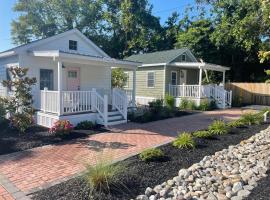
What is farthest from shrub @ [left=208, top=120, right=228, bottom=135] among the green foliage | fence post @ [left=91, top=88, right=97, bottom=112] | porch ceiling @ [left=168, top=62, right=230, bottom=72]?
the green foliage

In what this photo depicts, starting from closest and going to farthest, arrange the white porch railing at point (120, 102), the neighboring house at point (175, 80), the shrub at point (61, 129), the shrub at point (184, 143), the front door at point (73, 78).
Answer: the shrub at point (184, 143) < the shrub at point (61, 129) < the white porch railing at point (120, 102) < the front door at point (73, 78) < the neighboring house at point (175, 80)

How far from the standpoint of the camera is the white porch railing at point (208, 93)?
60.2 ft

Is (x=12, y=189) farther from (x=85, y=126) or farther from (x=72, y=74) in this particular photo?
(x=72, y=74)

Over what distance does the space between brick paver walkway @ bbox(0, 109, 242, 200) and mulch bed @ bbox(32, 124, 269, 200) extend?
448 millimetres

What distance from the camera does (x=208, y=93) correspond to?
18.6 m

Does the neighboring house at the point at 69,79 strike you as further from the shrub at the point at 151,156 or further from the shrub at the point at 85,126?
the shrub at the point at 151,156

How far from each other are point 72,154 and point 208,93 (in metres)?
13.7

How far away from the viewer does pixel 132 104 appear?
48.1ft

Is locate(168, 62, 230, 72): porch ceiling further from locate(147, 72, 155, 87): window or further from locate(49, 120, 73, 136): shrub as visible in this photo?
locate(49, 120, 73, 136): shrub

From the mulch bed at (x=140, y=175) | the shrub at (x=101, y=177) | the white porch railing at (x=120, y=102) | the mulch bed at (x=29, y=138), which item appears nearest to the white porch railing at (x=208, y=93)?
the white porch railing at (x=120, y=102)

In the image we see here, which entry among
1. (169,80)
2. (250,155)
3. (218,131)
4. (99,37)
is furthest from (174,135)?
(99,37)

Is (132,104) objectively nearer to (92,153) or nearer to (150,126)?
(150,126)

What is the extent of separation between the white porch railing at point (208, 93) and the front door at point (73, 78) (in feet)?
26.8

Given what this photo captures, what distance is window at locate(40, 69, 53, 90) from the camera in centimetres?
1268
